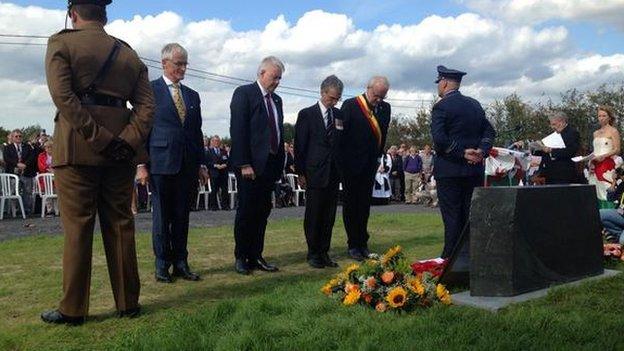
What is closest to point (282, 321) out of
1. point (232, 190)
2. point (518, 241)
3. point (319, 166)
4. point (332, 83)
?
point (518, 241)

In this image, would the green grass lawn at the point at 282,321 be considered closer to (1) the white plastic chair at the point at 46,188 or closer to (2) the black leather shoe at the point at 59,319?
(2) the black leather shoe at the point at 59,319

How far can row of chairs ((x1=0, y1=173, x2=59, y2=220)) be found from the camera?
15023 mm

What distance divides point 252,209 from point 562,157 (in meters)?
5.43

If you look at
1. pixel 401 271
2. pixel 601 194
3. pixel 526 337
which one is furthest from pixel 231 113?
pixel 601 194

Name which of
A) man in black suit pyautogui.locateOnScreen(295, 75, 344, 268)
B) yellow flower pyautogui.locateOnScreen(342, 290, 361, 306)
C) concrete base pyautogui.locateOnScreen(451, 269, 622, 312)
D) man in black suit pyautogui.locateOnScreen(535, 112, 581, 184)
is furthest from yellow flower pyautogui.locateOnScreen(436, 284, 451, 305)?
man in black suit pyautogui.locateOnScreen(535, 112, 581, 184)

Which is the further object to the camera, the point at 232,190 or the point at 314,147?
the point at 232,190

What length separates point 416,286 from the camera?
4742 mm

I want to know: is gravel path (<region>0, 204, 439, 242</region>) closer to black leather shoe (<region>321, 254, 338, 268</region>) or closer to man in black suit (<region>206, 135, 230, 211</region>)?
man in black suit (<region>206, 135, 230, 211</region>)

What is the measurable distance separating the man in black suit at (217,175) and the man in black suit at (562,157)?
34.4 feet

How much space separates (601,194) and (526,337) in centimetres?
784

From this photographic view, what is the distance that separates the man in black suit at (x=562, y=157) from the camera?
10023 mm

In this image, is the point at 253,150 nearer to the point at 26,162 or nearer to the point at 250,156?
the point at 250,156

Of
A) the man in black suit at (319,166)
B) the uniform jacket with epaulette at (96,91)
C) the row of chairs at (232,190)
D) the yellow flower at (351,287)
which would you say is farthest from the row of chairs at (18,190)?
the yellow flower at (351,287)

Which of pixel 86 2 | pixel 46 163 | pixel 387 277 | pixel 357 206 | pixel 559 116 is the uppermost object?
pixel 86 2
